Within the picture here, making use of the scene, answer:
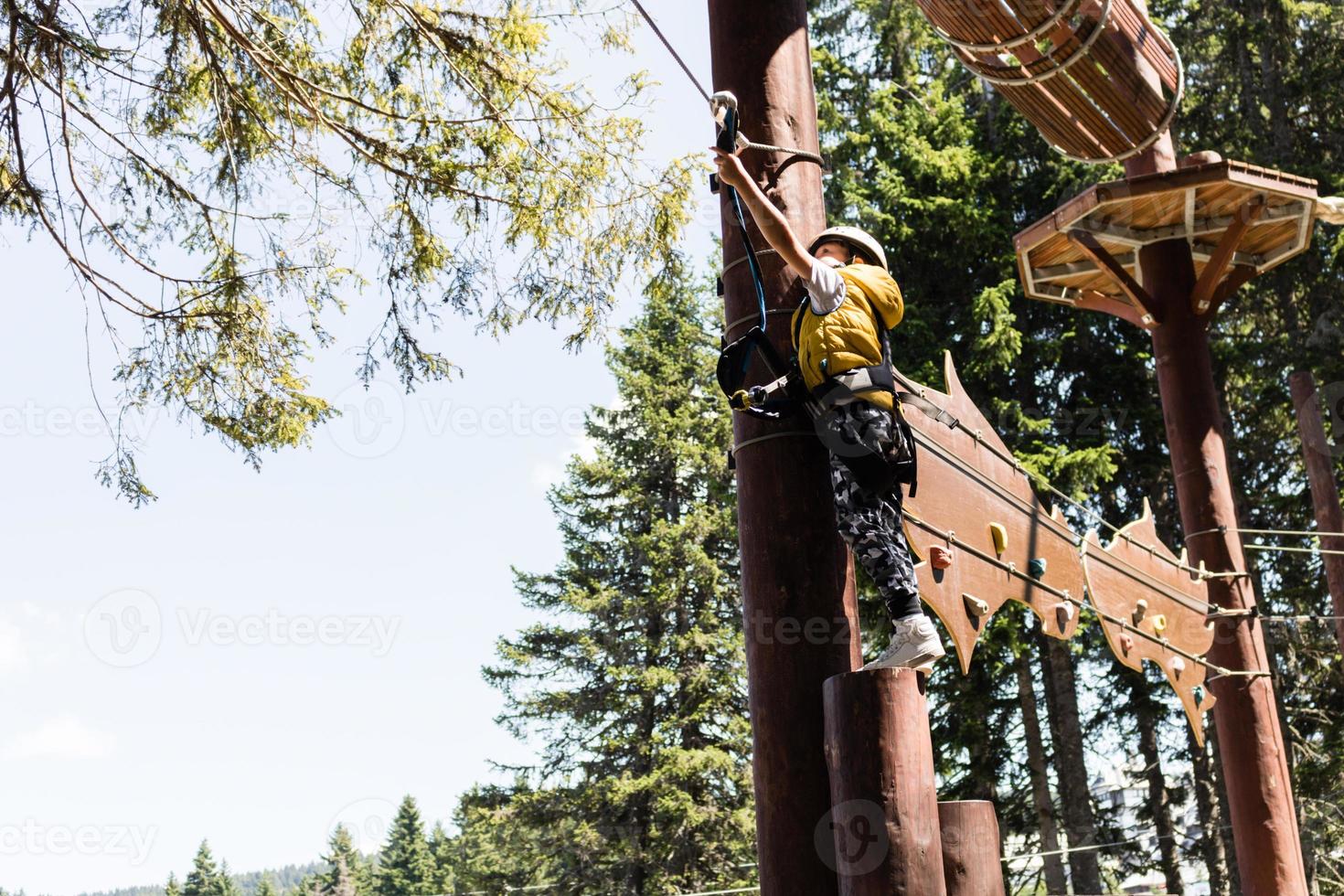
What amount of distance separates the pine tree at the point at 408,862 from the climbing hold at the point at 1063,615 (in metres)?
45.1

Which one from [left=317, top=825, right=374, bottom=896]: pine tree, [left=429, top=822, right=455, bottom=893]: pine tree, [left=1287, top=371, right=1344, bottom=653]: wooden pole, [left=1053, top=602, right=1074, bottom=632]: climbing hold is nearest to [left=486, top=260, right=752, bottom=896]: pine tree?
[left=1287, top=371, right=1344, bottom=653]: wooden pole

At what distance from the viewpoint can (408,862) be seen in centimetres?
4869

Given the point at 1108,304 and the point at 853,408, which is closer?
the point at 853,408

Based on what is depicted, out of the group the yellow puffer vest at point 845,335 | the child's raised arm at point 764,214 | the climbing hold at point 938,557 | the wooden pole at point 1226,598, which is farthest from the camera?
the wooden pole at point 1226,598

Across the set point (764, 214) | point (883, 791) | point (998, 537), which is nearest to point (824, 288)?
point (764, 214)

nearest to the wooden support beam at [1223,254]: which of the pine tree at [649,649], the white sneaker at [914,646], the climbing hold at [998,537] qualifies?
the climbing hold at [998,537]

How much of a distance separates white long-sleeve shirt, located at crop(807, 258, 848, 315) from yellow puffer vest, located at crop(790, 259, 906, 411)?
21 mm

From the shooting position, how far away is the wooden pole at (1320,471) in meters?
11.1

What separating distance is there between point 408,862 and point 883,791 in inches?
1972

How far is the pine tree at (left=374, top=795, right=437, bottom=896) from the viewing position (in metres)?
47.6

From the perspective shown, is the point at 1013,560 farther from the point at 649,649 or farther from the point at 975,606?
the point at 649,649

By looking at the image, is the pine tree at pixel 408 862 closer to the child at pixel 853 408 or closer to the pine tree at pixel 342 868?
the pine tree at pixel 342 868

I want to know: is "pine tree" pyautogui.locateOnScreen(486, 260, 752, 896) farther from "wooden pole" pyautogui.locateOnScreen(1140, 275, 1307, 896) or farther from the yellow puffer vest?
the yellow puffer vest

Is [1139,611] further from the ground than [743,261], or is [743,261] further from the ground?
[743,261]
